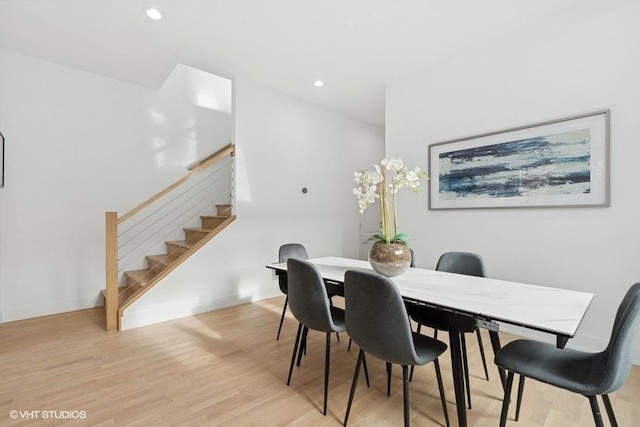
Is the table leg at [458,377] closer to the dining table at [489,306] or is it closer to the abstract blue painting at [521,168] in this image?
→ the dining table at [489,306]

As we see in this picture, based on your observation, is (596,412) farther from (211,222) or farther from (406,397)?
(211,222)

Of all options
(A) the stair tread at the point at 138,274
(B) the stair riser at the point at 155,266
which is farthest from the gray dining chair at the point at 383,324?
(A) the stair tread at the point at 138,274

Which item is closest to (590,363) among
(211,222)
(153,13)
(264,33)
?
(264,33)

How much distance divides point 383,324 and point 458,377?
475 mm

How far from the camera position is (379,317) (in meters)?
1.42

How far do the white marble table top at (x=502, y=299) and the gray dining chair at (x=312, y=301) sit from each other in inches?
7.8

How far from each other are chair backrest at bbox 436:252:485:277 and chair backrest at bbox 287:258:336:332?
1095mm

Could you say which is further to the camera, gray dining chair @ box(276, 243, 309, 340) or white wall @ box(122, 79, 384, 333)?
white wall @ box(122, 79, 384, 333)

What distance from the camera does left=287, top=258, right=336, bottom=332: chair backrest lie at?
5.80ft

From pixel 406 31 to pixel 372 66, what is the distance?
0.69m

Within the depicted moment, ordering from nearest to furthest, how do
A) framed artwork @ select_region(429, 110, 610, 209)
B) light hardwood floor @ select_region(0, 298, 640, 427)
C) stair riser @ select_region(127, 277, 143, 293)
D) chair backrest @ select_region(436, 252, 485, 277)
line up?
light hardwood floor @ select_region(0, 298, 640, 427)
chair backrest @ select_region(436, 252, 485, 277)
framed artwork @ select_region(429, 110, 610, 209)
stair riser @ select_region(127, 277, 143, 293)

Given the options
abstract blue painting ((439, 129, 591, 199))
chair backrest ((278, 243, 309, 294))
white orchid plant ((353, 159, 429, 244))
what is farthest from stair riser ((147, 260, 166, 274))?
abstract blue painting ((439, 129, 591, 199))

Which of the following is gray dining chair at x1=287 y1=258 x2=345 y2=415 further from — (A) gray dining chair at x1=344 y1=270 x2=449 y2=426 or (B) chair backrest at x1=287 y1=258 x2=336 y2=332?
(A) gray dining chair at x1=344 y1=270 x2=449 y2=426

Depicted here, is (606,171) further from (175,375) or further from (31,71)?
(31,71)
